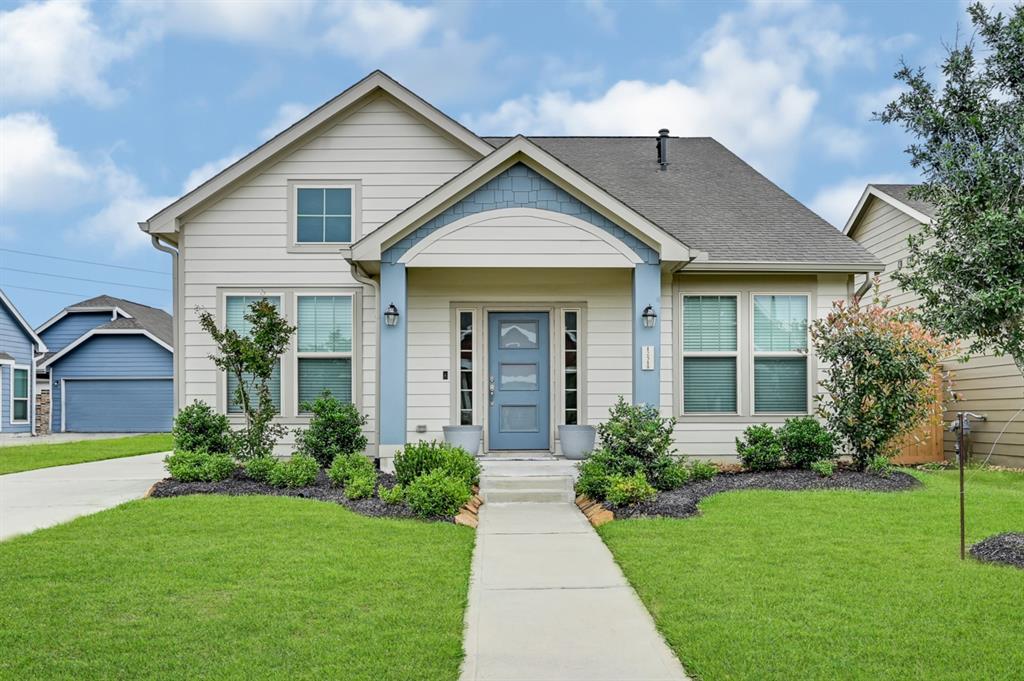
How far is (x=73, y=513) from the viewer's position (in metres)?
9.05

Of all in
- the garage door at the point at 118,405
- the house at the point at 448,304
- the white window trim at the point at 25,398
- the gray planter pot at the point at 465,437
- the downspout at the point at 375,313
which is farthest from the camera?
the garage door at the point at 118,405

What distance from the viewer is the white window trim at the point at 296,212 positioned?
39.7 ft

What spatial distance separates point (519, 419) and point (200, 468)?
14.4 ft

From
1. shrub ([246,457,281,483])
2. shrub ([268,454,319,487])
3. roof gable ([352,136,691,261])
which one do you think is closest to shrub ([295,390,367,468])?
shrub ([246,457,281,483])

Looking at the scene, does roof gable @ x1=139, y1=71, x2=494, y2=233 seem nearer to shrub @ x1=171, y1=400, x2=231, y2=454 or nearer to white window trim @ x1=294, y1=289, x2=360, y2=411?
white window trim @ x1=294, y1=289, x2=360, y2=411

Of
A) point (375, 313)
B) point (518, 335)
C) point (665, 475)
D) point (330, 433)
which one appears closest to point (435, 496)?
point (665, 475)

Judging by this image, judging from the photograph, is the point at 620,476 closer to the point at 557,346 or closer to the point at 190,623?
the point at 557,346

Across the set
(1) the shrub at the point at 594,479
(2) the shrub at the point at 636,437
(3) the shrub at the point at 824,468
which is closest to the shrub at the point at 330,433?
(1) the shrub at the point at 594,479

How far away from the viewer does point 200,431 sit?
11.3 metres

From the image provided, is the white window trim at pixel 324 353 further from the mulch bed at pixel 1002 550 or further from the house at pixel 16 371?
the house at pixel 16 371

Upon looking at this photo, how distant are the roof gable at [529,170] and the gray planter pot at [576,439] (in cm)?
263

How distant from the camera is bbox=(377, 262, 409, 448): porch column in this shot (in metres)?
10.6

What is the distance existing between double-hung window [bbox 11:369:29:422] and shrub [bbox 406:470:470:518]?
2421 centimetres

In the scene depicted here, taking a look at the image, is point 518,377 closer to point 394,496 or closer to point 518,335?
point 518,335
